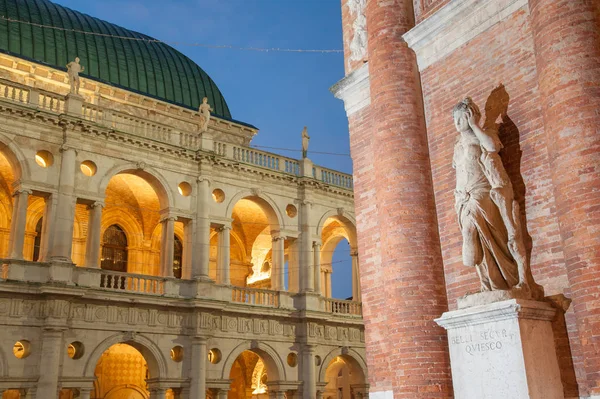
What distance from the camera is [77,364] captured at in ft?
67.7

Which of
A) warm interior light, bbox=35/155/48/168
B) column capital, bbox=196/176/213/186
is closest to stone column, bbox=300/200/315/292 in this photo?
column capital, bbox=196/176/213/186

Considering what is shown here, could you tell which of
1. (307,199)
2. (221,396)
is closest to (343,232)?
(307,199)

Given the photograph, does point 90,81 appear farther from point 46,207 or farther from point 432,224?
point 432,224

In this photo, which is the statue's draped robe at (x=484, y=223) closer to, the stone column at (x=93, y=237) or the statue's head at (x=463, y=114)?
the statue's head at (x=463, y=114)

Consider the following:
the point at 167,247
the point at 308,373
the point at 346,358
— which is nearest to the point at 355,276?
the point at 346,358

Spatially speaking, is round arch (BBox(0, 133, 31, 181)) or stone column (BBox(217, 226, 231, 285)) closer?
round arch (BBox(0, 133, 31, 181))

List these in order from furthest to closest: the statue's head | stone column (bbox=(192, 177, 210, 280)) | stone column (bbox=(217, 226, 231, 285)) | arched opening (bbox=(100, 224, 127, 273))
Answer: arched opening (bbox=(100, 224, 127, 273)) < stone column (bbox=(217, 226, 231, 285)) < stone column (bbox=(192, 177, 210, 280)) < the statue's head

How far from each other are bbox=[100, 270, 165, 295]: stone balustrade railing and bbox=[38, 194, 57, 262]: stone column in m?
2.02

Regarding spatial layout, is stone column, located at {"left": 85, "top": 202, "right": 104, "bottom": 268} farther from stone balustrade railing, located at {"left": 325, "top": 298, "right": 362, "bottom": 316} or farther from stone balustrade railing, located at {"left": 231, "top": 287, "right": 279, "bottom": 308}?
stone balustrade railing, located at {"left": 325, "top": 298, "right": 362, "bottom": 316}

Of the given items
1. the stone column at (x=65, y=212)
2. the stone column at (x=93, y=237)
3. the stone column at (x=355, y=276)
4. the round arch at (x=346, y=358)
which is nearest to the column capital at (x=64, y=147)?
the stone column at (x=65, y=212)

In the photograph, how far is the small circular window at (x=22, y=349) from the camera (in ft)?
65.0

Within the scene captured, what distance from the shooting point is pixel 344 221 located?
30500 mm

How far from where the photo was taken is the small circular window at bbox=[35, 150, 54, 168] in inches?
872

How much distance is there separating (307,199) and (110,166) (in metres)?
8.96
